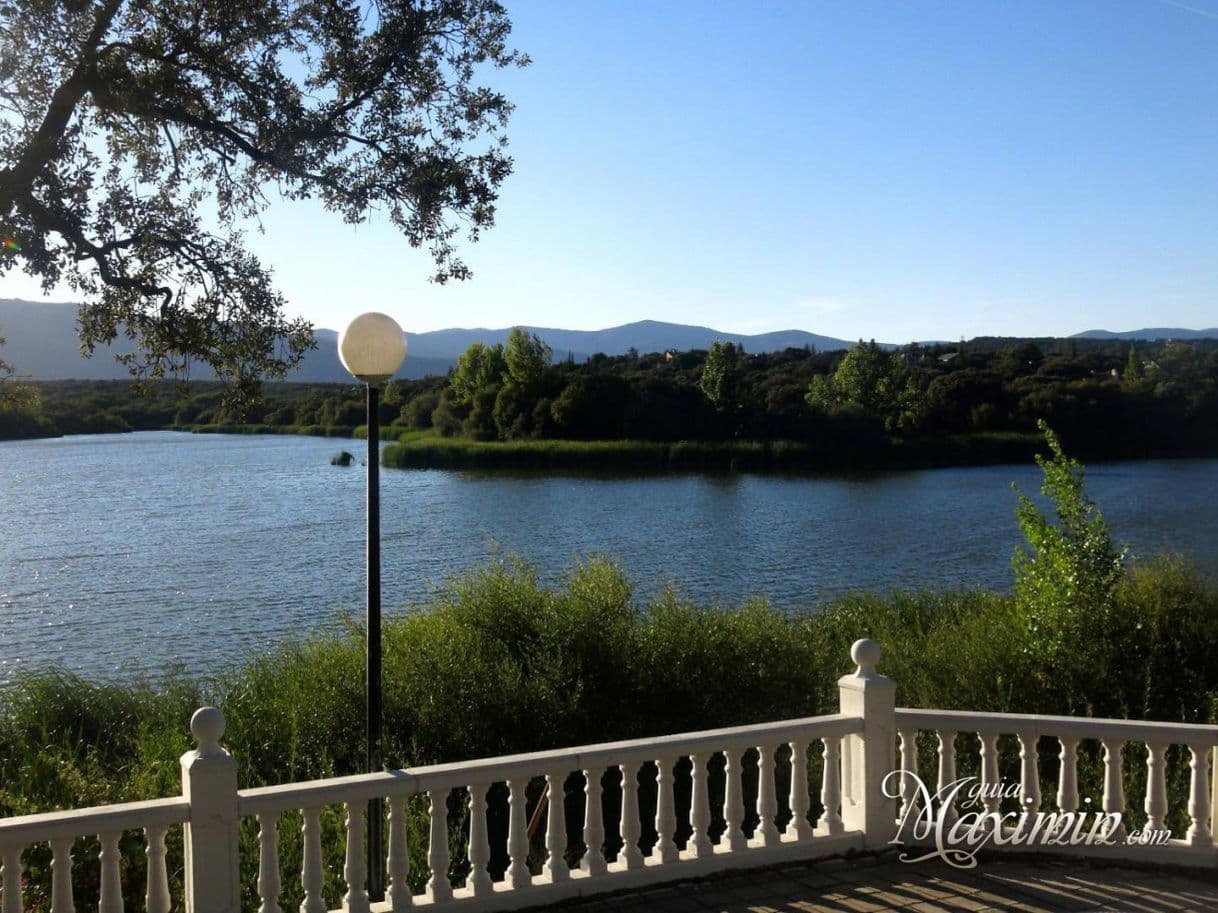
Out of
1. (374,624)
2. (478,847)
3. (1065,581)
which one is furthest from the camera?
(1065,581)

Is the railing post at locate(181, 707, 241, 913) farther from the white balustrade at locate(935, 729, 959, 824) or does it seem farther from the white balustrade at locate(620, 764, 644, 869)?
the white balustrade at locate(935, 729, 959, 824)

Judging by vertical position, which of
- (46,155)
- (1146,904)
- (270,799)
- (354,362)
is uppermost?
(46,155)

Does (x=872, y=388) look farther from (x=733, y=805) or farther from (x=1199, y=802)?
(x=733, y=805)

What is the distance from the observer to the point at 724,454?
52.9 meters

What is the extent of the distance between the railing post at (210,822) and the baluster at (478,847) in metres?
1.05

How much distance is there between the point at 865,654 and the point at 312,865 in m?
2.74

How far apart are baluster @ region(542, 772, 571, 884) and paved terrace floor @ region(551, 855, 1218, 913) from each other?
0.47ft

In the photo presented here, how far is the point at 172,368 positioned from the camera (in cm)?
754

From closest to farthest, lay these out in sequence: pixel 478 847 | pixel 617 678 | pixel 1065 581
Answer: pixel 478 847 < pixel 617 678 < pixel 1065 581

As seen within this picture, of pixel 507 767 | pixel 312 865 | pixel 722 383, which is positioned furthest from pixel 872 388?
pixel 312 865

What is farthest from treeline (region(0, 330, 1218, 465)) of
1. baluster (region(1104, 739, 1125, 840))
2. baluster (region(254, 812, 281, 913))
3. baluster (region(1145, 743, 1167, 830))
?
baluster (region(1145, 743, 1167, 830))

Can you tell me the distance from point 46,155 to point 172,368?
5.31ft

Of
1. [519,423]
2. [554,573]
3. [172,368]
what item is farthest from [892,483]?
[172,368]

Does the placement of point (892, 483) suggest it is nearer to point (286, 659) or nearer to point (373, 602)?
point (286, 659)
